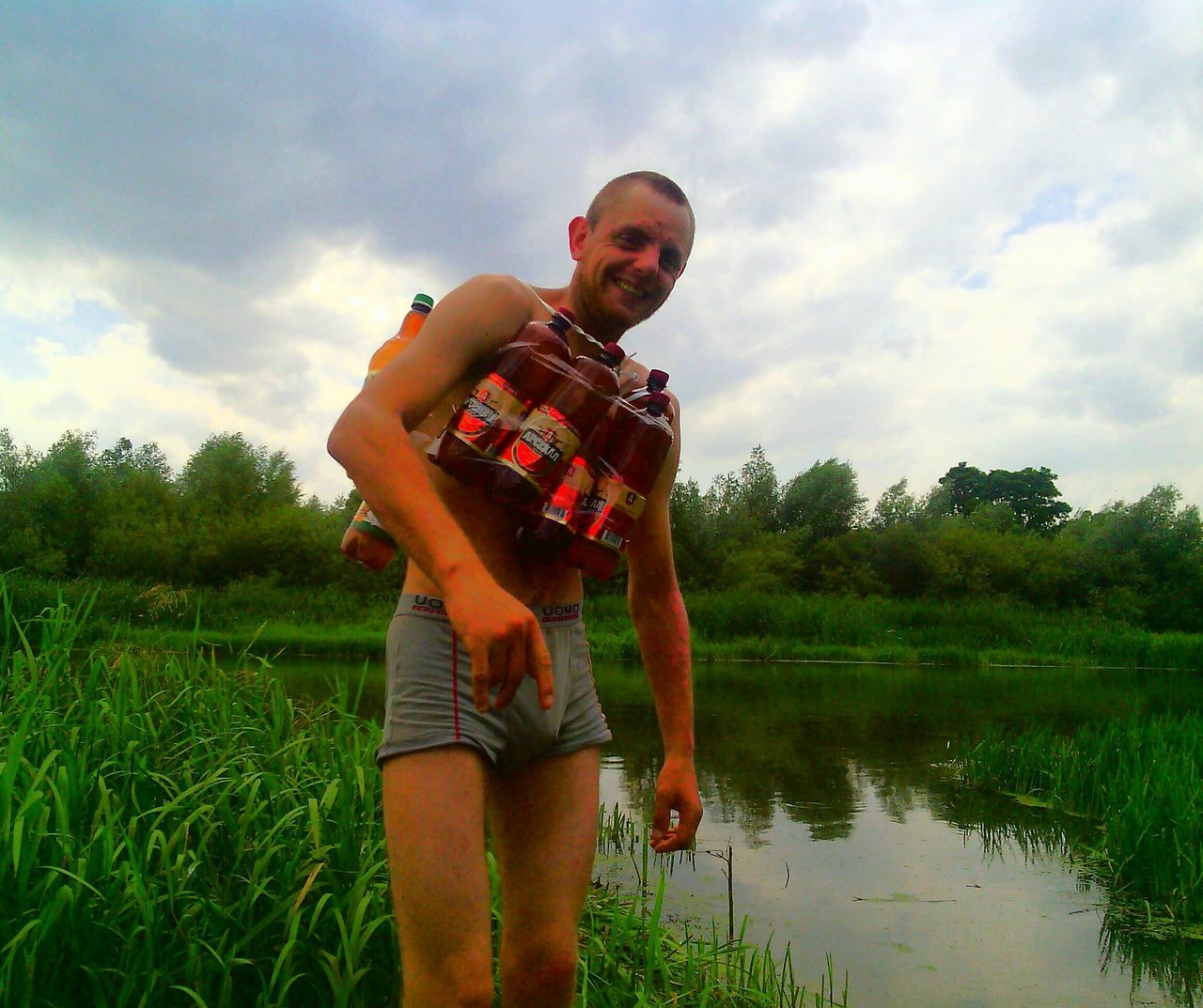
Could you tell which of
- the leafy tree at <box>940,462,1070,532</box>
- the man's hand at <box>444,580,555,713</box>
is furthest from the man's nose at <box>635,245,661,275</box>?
the leafy tree at <box>940,462,1070,532</box>

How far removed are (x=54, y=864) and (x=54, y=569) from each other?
31.2 metres

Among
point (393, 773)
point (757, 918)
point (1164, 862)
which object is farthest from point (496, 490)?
point (1164, 862)

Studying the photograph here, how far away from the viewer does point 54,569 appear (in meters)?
29.6

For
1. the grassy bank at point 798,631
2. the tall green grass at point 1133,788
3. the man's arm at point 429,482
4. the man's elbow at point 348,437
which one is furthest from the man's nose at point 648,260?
the grassy bank at point 798,631

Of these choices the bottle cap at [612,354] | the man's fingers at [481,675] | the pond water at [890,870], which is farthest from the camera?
the pond water at [890,870]

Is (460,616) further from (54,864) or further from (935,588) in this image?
(935,588)

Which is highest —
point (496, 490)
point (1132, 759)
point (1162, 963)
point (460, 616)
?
point (496, 490)

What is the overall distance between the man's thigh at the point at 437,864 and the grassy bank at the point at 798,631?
17.4 meters

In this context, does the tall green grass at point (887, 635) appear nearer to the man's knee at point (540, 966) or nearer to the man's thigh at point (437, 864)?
the man's knee at point (540, 966)

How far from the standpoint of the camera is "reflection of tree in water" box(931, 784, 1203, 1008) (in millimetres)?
3941

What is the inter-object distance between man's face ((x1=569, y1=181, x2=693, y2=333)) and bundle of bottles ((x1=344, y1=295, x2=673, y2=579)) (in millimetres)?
159

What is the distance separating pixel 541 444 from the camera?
157 cm

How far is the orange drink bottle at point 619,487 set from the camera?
5.37 ft

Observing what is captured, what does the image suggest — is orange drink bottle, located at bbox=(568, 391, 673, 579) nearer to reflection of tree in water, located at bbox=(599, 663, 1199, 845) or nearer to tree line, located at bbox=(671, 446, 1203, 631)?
reflection of tree in water, located at bbox=(599, 663, 1199, 845)
